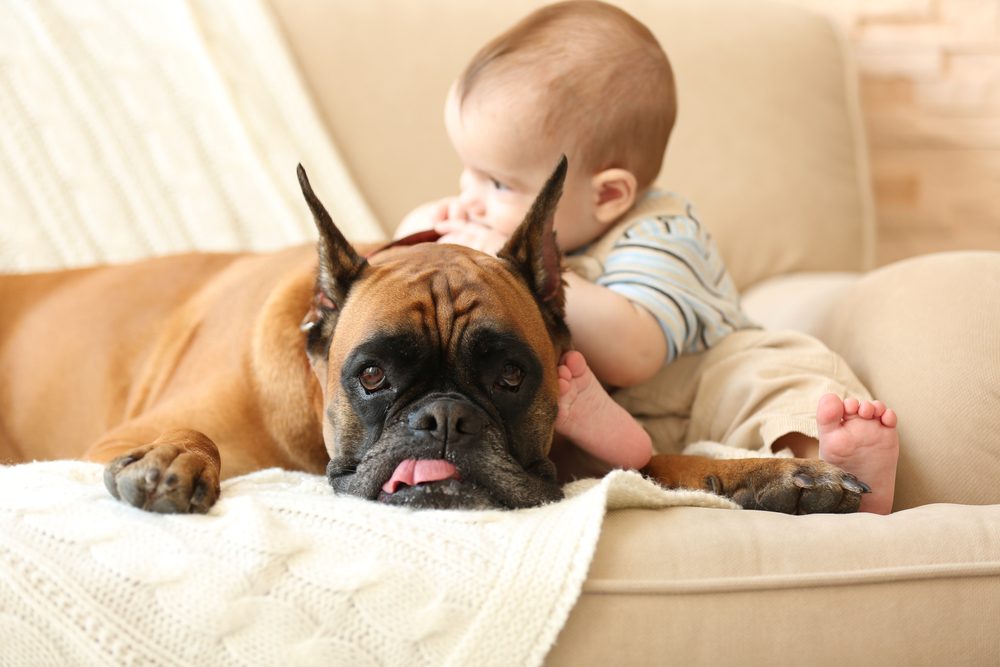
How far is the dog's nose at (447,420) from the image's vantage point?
147 centimetres

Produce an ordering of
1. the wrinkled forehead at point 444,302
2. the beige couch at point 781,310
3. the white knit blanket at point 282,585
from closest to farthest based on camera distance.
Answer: the white knit blanket at point 282,585 < the beige couch at point 781,310 < the wrinkled forehead at point 444,302

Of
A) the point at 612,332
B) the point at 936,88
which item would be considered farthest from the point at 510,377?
the point at 936,88

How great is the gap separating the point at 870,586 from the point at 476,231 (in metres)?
1.04

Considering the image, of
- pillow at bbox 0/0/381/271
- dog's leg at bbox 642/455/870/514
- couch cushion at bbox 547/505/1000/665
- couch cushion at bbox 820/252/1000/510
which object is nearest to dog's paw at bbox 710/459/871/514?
dog's leg at bbox 642/455/870/514

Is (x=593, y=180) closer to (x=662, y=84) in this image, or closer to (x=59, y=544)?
(x=662, y=84)

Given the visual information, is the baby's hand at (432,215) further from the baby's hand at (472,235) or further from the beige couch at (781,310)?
the beige couch at (781,310)

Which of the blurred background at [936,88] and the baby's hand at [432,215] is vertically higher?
the baby's hand at [432,215]

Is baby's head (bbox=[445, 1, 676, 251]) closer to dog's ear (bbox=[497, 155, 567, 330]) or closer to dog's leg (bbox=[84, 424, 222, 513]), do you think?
dog's ear (bbox=[497, 155, 567, 330])

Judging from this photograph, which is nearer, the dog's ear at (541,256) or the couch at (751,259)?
the couch at (751,259)

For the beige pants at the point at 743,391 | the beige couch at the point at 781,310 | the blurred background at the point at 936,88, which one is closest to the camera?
the beige couch at the point at 781,310

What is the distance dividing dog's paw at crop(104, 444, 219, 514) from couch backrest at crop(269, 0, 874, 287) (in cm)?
166

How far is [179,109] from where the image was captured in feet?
9.53

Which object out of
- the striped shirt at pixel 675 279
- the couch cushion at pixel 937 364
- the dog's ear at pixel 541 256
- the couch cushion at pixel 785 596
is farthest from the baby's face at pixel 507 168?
the couch cushion at pixel 785 596

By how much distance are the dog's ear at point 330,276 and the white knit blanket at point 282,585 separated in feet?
1.44
